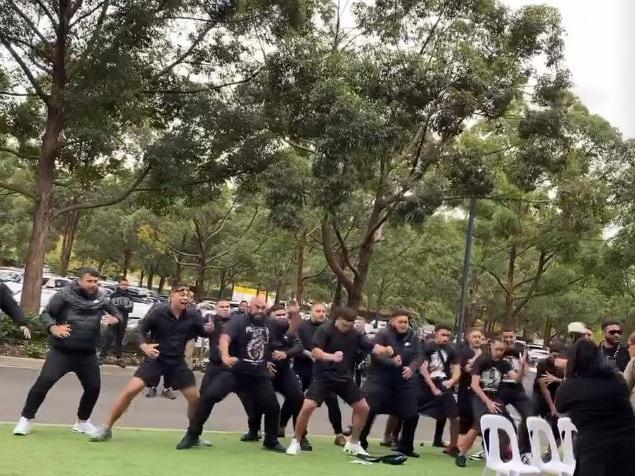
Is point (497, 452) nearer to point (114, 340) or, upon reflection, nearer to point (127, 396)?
point (127, 396)

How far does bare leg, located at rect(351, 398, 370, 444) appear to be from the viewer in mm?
8547

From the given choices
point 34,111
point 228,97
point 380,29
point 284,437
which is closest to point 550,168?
point 380,29

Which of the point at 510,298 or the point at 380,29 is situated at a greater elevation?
the point at 380,29

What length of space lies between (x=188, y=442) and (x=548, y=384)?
437 cm

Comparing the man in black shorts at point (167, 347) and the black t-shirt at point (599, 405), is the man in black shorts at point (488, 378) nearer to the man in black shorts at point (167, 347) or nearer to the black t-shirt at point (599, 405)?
the man in black shorts at point (167, 347)

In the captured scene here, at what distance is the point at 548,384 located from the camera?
30.5 ft

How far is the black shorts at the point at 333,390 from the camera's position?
8.44m

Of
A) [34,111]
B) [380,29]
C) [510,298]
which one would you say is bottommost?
[510,298]

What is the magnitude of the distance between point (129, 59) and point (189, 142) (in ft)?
7.74

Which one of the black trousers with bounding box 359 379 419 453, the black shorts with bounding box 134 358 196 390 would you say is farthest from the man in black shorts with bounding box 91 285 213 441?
the black trousers with bounding box 359 379 419 453

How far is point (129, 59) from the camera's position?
50.2 feet

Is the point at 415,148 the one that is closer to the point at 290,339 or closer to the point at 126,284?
the point at 126,284

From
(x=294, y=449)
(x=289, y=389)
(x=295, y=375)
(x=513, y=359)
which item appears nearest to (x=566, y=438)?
(x=513, y=359)

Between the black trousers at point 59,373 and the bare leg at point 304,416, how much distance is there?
7.23 feet
